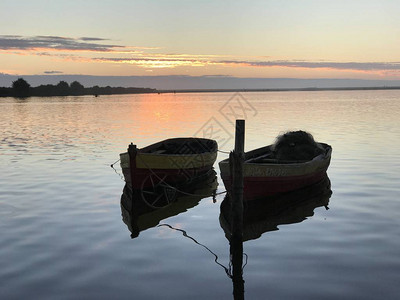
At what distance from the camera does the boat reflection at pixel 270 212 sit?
38.1ft

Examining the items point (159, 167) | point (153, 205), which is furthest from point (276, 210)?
point (159, 167)

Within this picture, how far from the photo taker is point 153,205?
16.9 metres

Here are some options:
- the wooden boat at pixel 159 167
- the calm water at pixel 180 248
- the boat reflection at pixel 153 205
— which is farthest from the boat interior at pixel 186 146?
the calm water at pixel 180 248

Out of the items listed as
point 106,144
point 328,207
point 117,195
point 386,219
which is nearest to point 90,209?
point 117,195

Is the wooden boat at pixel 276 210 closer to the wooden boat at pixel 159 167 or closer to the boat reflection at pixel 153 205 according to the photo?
the boat reflection at pixel 153 205

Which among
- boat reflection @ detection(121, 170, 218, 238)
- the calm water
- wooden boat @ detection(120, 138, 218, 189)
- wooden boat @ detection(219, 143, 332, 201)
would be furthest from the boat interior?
wooden boat @ detection(219, 143, 332, 201)

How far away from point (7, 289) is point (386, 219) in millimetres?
11373

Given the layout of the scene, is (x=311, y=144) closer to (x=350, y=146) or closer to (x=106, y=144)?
(x=350, y=146)

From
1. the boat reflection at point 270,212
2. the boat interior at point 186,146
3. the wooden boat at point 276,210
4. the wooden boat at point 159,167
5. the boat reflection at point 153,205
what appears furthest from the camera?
the boat interior at point 186,146

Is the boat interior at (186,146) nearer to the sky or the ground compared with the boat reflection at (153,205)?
nearer to the sky

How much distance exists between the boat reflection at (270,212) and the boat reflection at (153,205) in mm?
1599

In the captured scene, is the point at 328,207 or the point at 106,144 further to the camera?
the point at 106,144

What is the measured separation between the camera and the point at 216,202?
55.0 ft

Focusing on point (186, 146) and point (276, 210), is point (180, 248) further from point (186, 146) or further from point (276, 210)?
point (186, 146)
